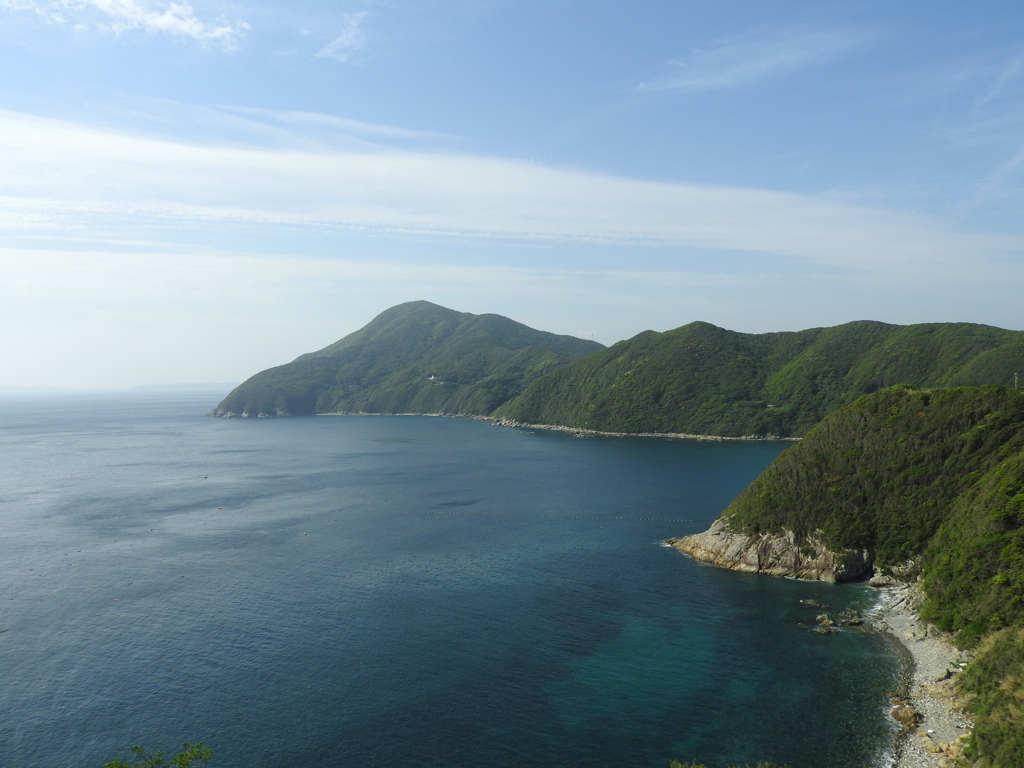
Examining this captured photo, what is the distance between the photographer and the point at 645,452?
176m

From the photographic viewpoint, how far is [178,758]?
113 feet

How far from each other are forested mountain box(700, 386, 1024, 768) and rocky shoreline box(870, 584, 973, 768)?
5.26 ft

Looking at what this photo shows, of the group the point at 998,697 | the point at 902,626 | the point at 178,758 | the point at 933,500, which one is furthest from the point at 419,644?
the point at 933,500

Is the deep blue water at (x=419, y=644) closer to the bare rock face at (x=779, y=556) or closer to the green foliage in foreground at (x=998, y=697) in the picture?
the bare rock face at (x=779, y=556)

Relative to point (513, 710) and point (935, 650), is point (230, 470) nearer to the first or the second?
point (513, 710)

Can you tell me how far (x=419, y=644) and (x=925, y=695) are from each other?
1546 inches

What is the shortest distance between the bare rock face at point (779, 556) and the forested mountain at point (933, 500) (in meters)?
1.05

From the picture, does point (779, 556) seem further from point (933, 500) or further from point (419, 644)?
point (419, 644)

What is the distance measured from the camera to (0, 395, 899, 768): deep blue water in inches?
1622

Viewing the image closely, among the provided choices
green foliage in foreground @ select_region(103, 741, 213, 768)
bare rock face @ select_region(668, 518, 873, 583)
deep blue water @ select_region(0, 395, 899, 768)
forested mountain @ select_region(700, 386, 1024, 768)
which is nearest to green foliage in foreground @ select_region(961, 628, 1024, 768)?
forested mountain @ select_region(700, 386, 1024, 768)

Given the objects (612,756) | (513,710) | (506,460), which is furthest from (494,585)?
(506,460)

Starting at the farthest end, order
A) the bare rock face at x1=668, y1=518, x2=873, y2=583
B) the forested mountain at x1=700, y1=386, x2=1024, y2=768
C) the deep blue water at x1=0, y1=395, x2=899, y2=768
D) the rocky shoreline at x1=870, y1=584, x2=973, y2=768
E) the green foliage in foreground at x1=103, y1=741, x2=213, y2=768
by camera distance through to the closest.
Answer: the bare rock face at x1=668, y1=518, x2=873, y2=583
the forested mountain at x1=700, y1=386, x2=1024, y2=768
the deep blue water at x1=0, y1=395, x2=899, y2=768
the rocky shoreline at x1=870, y1=584, x2=973, y2=768
the green foliage in foreground at x1=103, y1=741, x2=213, y2=768

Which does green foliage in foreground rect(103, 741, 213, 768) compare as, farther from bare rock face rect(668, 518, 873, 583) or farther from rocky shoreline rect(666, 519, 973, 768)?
bare rock face rect(668, 518, 873, 583)

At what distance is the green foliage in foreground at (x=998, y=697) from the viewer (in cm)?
3434
